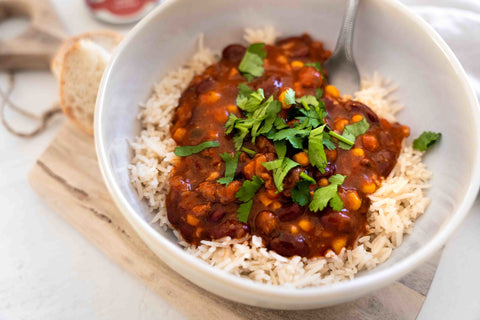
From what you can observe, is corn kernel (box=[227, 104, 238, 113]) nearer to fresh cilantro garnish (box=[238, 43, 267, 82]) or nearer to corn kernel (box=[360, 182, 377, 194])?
fresh cilantro garnish (box=[238, 43, 267, 82])

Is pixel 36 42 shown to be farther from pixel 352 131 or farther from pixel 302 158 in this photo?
pixel 352 131

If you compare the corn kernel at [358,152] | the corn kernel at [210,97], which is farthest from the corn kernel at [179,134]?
the corn kernel at [358,152]

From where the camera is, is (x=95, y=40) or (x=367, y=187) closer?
(x=367, y=187)

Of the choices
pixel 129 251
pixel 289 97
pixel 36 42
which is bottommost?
pixel 129 251

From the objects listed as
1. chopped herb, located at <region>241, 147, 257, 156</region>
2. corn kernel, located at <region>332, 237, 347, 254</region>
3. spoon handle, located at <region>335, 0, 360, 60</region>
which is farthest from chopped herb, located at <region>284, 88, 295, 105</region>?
corn kernel, located at <region>332, 237, 347, 254</region>

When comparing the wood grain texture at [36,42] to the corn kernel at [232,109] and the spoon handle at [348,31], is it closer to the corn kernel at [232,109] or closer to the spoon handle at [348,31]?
the corn kernel at [232,109]

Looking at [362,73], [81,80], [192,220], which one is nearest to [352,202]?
[192,220]

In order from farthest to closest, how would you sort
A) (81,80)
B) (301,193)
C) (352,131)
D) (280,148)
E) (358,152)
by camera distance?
(81,80), (352,131), (358,152), (280,148), (301,193)
